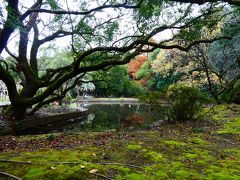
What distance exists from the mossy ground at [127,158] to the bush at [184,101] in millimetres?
3215

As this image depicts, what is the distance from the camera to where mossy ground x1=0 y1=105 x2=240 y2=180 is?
425 cm

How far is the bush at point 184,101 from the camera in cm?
1026

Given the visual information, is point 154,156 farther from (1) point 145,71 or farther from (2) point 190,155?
(1) point 145,71

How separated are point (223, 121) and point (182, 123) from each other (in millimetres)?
1498

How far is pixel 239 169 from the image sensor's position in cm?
485

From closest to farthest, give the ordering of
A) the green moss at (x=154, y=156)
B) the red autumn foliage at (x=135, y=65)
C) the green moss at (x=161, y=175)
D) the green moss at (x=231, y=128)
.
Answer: the green moss at (x=161, y=175)
the green moss at (x=154, y=156)
the green moss at (x=231, y=128)
the red autumn foliage at (x=135, y=65)

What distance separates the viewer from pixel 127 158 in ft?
16.5

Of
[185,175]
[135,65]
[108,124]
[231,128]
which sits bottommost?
[108,124]

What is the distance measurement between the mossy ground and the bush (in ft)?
10.5

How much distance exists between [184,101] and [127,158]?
5.78 m

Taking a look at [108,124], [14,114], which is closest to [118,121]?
[108,124]

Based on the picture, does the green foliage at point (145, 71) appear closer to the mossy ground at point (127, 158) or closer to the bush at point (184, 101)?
the bush at point (184, 101)

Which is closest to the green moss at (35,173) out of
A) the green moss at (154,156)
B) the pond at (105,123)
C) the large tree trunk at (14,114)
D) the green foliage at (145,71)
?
the green moss at (154,156)

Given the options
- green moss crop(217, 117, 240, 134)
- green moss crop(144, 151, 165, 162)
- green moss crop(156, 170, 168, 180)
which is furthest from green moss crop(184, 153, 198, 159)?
green moss crop(217, 117, 240, 134)
